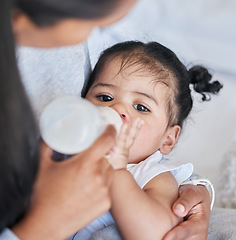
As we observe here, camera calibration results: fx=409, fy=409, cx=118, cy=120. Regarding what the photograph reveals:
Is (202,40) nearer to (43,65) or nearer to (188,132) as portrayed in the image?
(188,132)

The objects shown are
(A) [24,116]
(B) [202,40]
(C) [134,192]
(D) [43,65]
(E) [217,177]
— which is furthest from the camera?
(B) [202,40]

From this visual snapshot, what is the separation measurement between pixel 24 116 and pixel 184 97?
68cm

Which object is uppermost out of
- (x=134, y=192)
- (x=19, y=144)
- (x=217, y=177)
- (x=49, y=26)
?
Answer: (x=49, y=26)

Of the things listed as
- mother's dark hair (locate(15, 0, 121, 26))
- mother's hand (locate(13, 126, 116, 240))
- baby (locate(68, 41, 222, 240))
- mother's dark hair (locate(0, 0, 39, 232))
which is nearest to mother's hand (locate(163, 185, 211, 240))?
baby (locate(68, 41, 222, 240))

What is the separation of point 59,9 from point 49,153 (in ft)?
0.95

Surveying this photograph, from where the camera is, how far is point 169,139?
1.16 m

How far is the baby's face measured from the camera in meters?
1.02

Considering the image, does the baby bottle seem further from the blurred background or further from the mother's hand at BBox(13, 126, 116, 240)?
the blurred background

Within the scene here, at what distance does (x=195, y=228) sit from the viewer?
0.93m

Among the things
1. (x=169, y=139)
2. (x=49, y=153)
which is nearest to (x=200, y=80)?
(x=169, y=139)

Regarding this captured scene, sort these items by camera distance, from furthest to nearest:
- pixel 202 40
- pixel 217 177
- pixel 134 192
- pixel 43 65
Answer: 1. pixel 202 40
2. pixel 217 177
3. pixel 43 65
4. pixel 134 192

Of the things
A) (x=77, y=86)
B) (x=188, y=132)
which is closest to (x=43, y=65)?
(x=77, y=86)

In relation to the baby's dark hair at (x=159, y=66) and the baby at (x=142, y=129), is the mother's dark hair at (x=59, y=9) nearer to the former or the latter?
the baby at (x=142, y=129)

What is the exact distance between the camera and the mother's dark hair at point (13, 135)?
53 cm
